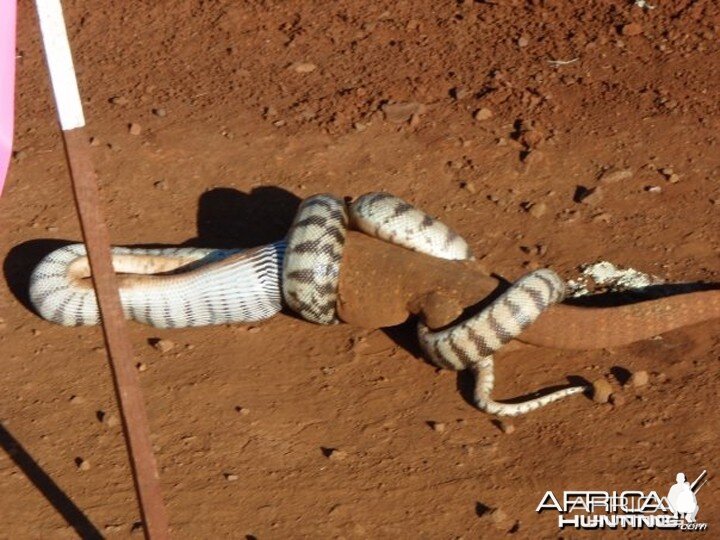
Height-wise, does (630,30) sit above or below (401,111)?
above

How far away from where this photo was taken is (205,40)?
11188mm

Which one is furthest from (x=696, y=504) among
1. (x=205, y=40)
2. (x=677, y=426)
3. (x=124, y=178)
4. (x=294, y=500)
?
(x=205, y=40)

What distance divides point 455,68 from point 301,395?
432cm

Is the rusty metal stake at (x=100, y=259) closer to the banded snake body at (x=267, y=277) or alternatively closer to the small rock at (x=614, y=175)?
the banded snake body at (x=267, y=277)

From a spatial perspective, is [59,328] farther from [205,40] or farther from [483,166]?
[205,40]

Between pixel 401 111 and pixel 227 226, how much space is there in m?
1.96

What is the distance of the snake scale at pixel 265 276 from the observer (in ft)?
24.2

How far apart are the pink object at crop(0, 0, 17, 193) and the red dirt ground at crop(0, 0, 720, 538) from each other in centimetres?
262

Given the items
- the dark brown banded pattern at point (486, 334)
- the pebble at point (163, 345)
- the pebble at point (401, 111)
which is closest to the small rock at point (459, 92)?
the pebble at point (401, 111)

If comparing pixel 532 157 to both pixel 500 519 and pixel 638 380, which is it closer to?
pixel 638 380

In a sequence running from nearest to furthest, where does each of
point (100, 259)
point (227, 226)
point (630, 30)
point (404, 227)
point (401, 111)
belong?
1. point (100, 259)
2. point (404, 227)
3. point (227, 226)
4. point (401, 111)
5. point (630, 30)

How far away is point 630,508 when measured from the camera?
6.02 meters

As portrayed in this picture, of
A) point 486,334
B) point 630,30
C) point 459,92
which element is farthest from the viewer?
point 630,30

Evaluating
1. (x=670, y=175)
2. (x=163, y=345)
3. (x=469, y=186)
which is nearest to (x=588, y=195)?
(x=670, y=175)
